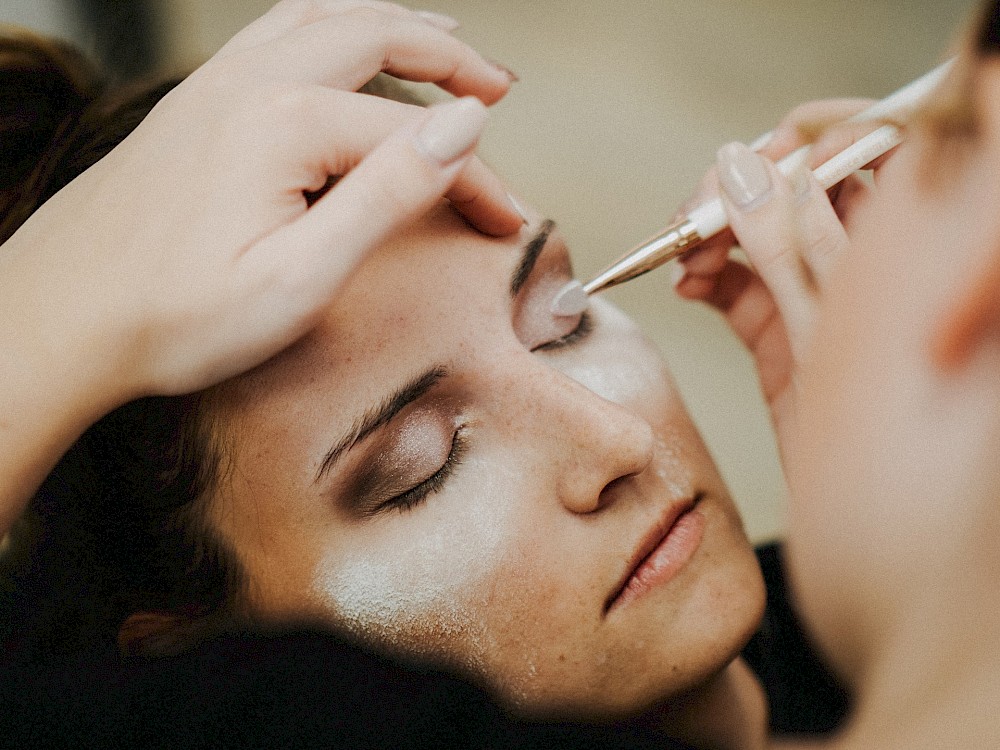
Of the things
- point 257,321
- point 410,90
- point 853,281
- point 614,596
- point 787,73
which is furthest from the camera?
point 787,73

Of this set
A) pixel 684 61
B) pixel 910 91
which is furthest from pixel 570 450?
pixel 684 61

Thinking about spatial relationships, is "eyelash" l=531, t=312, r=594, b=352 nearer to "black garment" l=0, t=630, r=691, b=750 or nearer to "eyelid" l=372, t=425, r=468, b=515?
"eyelid" l=372, t=425, r=468, b=515

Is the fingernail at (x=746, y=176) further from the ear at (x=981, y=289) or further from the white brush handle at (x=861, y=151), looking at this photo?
the ear at (x=981, y=289)

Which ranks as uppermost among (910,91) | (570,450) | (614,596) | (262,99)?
(262,99)

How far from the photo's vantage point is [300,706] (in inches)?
18.3

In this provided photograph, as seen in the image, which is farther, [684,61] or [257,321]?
[684,61]

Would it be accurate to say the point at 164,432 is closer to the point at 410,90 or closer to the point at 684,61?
the point at 410,90

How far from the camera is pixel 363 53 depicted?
2.05 ft

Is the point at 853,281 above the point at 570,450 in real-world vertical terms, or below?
above

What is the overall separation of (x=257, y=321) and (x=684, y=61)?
56.7 inches

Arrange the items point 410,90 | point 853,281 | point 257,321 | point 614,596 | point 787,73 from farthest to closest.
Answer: point 787,73, point 410,90, point 614,596, point 257,321, point 853,281

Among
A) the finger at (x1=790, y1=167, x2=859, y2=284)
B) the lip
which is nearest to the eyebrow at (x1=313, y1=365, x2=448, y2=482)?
the lip

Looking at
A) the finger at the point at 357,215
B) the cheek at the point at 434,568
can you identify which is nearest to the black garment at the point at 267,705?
the cheek at the point at 434,568

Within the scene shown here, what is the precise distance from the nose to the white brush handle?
210 mm
